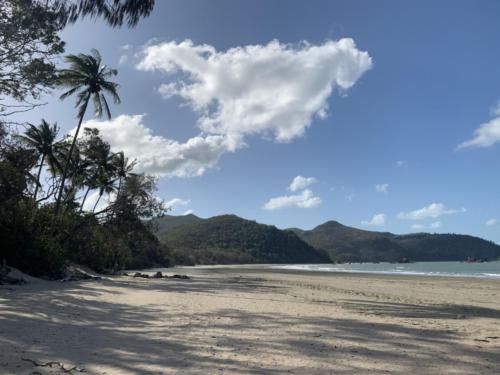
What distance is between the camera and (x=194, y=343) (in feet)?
20.7

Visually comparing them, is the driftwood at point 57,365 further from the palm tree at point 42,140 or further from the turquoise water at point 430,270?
the turquoise water at point 430,270

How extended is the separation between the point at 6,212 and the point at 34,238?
6.48 feet

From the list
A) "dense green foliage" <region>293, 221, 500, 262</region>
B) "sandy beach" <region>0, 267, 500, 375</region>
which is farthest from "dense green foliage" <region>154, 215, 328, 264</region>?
"sandy beach" <region>0, 267, 500, 375</region>

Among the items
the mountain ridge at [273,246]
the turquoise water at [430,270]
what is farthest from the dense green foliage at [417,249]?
the turquoise water at [430,270]

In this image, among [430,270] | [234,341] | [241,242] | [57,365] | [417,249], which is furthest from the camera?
[417,249]

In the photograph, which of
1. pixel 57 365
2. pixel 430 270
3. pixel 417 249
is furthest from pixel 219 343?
pixel 417 249

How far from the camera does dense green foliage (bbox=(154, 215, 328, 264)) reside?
121m

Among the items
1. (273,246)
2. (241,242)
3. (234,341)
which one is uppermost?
(241,242)

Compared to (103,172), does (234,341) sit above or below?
below

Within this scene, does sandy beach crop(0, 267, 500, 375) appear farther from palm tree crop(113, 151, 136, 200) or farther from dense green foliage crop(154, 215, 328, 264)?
dense green foliage crop(154, 215, 328, 264)

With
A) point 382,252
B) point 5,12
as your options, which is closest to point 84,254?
point 5,12

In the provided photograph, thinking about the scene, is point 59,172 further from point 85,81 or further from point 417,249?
point 417,249

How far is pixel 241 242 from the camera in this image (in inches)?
5340

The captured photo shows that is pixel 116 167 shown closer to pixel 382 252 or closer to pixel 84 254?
pixel 84 254
